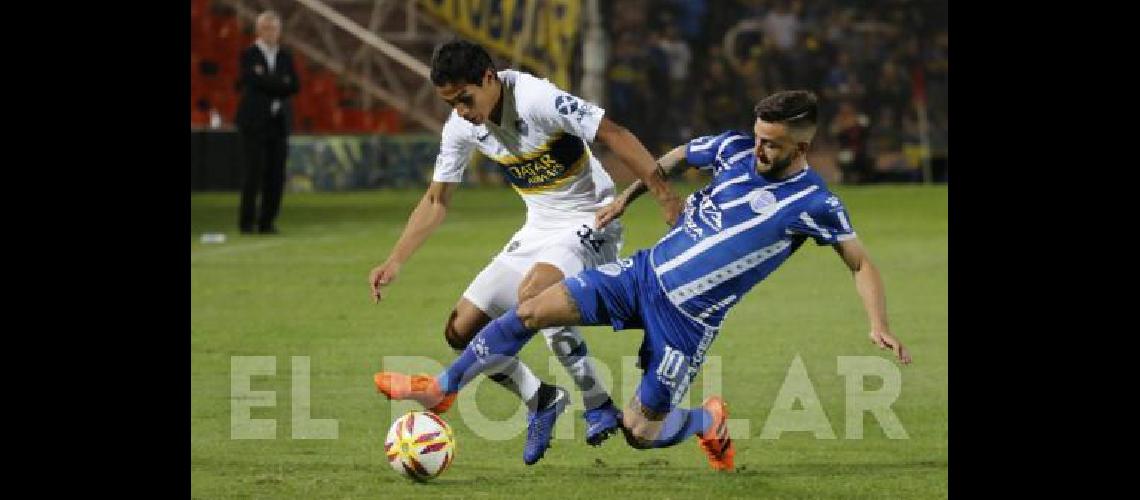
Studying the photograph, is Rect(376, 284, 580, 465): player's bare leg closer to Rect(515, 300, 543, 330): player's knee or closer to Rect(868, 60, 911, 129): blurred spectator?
Rect(515, 300, 543, 330): player's knee

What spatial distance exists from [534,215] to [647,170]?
1.28 m

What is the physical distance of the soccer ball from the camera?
876cm

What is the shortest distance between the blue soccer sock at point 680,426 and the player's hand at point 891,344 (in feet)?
3.80

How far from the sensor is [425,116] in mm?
31719

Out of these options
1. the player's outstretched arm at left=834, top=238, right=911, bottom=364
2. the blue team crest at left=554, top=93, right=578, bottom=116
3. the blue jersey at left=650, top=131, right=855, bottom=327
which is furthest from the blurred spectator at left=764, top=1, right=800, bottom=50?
the player's outstretched arm at left=834, top=238, right=911, bottom=364

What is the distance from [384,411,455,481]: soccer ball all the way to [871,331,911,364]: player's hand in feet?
6.42

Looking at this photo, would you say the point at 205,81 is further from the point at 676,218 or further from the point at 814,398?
the point at 676,218

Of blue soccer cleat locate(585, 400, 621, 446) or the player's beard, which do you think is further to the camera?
blue soccer cleat locate(585, 400, 621, 446)

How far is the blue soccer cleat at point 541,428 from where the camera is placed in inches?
364

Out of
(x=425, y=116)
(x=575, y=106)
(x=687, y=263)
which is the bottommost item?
(x=425, y=116)
